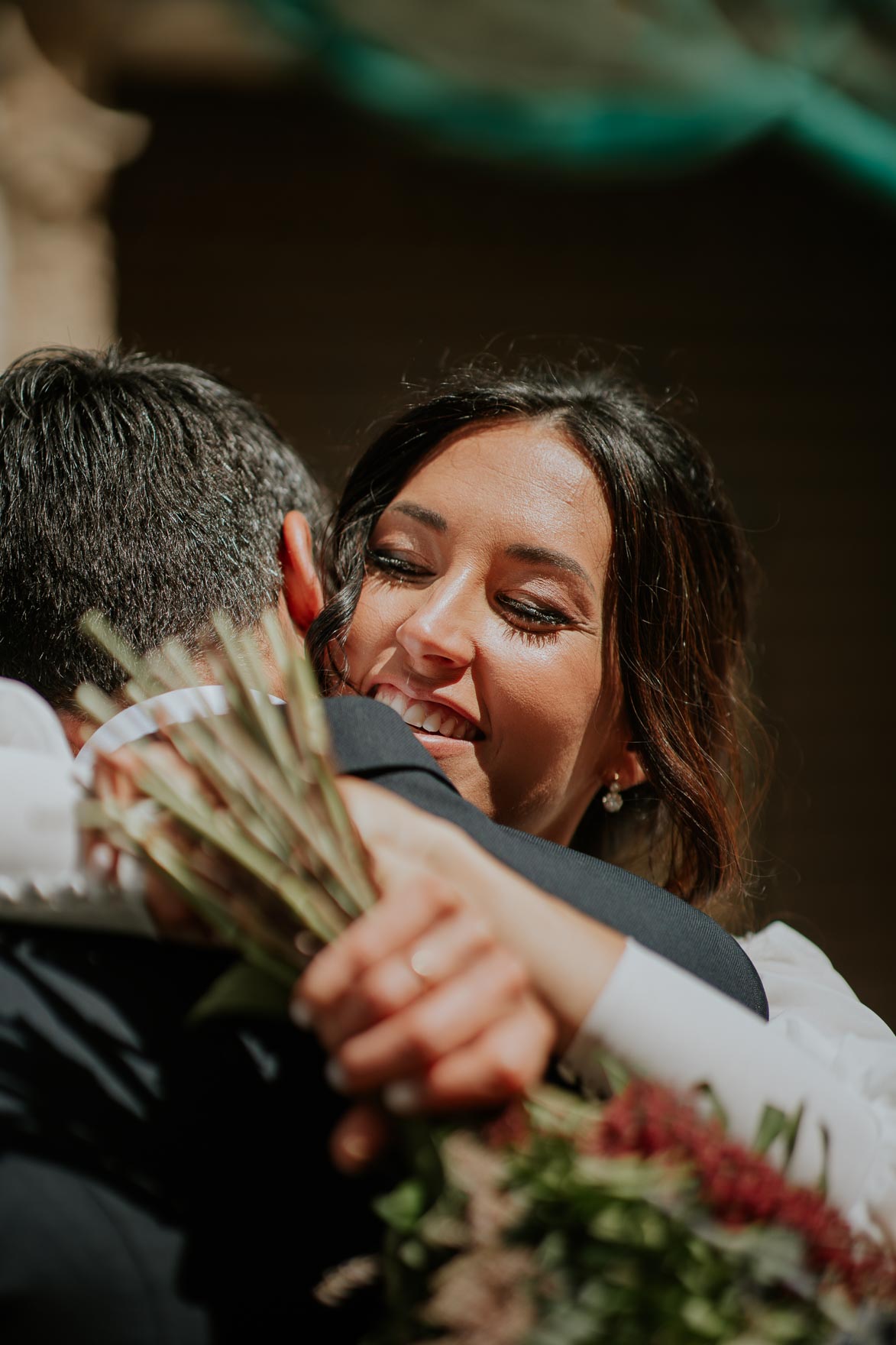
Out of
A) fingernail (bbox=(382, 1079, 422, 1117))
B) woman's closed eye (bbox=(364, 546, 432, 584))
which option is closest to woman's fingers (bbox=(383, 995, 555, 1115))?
fingernail (bbox=(382, 1079, 422, 1117))

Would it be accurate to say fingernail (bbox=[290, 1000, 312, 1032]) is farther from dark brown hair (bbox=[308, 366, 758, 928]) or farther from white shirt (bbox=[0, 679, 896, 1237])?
dark brown hair (bbox=[308, 366, 758, 928])

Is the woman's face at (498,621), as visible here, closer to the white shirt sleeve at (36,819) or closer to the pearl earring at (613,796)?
the pearl earring at (613,796)

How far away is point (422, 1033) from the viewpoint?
0.97m

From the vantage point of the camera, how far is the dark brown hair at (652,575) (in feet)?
7.60

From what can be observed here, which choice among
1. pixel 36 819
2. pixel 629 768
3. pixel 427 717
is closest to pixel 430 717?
pixel 427 717

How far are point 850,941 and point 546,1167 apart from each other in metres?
3.63

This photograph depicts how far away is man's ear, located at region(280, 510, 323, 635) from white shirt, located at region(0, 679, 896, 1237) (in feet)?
1.99

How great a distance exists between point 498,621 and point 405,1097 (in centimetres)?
120

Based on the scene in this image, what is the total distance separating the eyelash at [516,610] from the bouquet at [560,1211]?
3.32 feet

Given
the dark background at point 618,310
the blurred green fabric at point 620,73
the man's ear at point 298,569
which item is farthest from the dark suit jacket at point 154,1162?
the blurred green fabric at point 620,73

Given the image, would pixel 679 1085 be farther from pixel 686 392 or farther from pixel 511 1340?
pixel 686 392

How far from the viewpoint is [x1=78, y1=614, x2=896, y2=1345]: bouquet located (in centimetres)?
97

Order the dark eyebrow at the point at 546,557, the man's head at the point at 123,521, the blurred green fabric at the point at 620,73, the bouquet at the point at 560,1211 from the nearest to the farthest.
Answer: the bouquet at the point at 560,1211, the man's head at the point at 123,521, the dark eyebrow at the point at 546,557, the blurred green fabric at the point at 620,73

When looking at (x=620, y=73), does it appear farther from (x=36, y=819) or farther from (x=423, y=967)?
(x=423, y=967)
